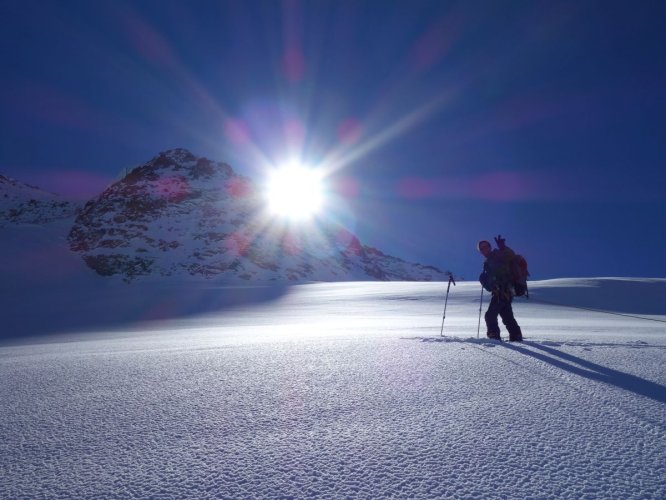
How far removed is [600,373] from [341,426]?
2.51m

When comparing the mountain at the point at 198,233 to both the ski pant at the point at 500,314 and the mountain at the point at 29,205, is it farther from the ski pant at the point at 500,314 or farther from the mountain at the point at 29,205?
the ski pant at the point at 500,314

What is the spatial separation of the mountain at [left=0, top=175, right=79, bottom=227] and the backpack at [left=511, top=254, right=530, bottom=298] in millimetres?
189395

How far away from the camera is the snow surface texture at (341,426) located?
161cm

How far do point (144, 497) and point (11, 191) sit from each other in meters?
244

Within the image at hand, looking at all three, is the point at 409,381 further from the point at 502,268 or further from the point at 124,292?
the point at 124,292

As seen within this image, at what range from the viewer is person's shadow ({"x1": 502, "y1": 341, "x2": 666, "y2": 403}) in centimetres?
270

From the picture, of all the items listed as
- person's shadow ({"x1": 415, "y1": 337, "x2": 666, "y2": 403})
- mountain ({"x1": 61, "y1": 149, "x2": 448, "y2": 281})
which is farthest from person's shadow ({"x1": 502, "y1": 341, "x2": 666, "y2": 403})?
mountain ({"x1": 61, "y1": 149, "x2": 448, "y2": 281})

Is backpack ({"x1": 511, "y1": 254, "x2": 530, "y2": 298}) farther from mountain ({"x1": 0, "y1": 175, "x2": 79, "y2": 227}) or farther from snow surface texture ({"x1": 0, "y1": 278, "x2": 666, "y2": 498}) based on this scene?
mountain ({"x1": 0, "y1": 175, "x2": 79, "y2": 227})

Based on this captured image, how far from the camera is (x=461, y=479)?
1595 mm

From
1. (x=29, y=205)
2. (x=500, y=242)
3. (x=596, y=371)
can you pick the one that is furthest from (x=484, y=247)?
(x=29, y=205)

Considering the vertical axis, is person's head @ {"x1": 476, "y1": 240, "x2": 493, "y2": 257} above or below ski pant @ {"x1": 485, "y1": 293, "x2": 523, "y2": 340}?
above

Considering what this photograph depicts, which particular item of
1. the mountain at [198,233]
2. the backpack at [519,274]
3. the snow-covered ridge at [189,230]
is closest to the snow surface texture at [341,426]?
the backpack at [519,274]

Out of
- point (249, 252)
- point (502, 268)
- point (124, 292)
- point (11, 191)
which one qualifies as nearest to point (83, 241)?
point (249, 252)

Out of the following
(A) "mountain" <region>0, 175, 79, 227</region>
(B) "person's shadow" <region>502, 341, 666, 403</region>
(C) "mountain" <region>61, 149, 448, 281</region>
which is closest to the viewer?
(B) "person's shadow" <region>502, 341, 666, 403</region>
